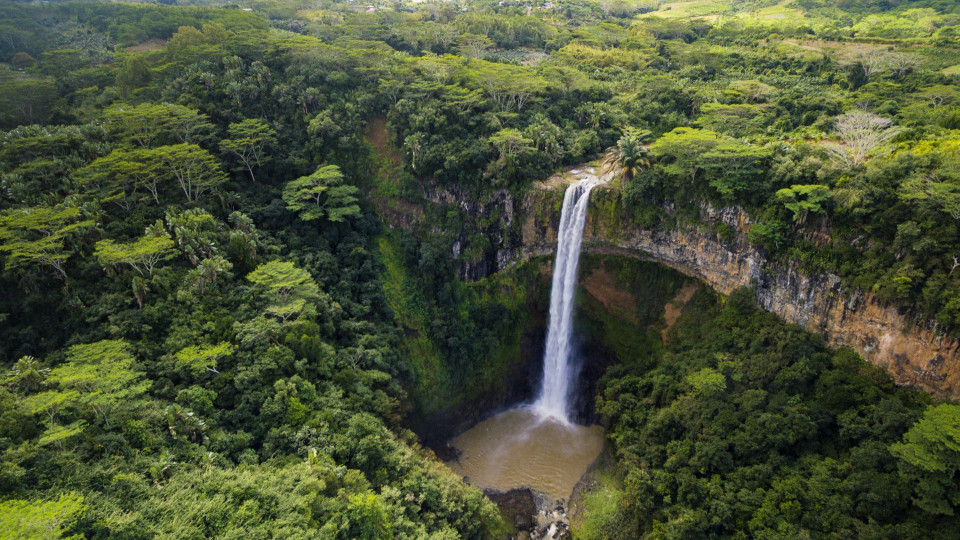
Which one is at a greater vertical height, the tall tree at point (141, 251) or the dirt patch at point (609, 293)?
the tall tree at point (141, 251)

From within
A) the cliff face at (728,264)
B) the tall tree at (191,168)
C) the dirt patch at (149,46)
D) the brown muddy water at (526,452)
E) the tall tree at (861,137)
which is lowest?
the brown muddy water at (526,452)

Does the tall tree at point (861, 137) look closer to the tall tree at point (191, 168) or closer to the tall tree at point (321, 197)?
the tall tree at point (321, 197)

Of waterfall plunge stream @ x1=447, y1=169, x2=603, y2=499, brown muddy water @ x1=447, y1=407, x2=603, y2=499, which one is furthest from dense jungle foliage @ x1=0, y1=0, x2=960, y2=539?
brown muddy water @ x1=447, y1=407, x2=603, y2=499

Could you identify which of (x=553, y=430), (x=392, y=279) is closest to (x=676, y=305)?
(x=553, y=430)

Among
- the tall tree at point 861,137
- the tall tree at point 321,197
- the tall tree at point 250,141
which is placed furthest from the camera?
the tall tree at point 321,197

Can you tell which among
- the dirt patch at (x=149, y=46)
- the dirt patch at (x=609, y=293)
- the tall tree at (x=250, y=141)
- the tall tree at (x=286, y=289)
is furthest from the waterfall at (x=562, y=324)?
the dirt patch at (x=149, y=46)

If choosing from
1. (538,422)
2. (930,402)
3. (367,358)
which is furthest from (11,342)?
(930,402)

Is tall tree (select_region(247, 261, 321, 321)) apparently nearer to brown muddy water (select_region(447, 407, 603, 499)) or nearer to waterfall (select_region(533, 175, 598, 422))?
brown muddy water (select_region(447, 407, 603, 499))
